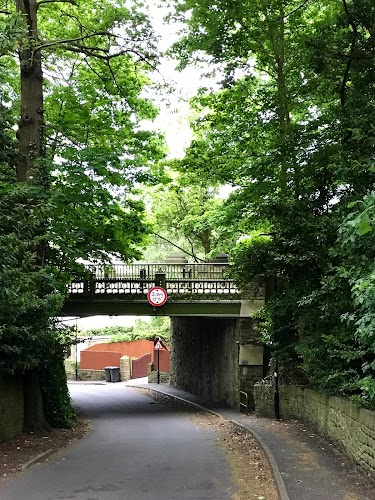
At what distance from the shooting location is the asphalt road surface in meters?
7.64

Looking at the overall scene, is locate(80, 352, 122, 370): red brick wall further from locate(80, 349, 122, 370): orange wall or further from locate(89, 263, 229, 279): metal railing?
locate(89, 263, 229, 279): metal railing

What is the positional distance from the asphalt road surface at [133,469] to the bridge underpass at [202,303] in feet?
14.9

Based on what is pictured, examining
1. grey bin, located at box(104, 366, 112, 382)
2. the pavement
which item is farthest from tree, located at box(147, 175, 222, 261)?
the pavement

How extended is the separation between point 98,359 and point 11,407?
34.1 metres

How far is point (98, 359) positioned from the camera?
4528 cm

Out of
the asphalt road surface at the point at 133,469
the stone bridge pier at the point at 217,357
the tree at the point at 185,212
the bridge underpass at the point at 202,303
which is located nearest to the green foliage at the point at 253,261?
the asphalt road surface at the point at 133,469

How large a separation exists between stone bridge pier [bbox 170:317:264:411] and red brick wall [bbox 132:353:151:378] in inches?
426

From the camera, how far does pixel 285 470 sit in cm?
820

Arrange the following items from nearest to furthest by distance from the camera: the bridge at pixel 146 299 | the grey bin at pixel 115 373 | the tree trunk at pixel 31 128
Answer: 1. the tree trunk at pixel 31 128
2. the bridge at pixel 146 299
3. the grey bin at pixel 115 373

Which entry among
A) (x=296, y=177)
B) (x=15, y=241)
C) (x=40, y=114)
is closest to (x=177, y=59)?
(x=40, y=114)

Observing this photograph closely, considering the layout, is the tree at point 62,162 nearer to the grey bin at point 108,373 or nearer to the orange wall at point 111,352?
the grey bin at point 108,373

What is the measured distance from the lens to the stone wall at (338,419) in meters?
7.56

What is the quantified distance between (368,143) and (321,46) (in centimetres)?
287

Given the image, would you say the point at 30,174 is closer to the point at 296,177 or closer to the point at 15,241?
the point at 15,241
